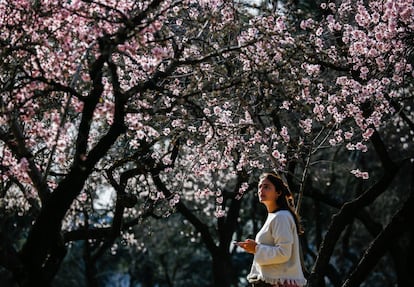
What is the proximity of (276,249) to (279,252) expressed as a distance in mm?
35

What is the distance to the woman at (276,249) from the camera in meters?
5.36

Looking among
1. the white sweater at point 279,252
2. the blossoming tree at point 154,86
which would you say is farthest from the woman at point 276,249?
the blossoming tree at point 154,86

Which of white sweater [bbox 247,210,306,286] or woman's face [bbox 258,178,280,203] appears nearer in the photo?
white sweater [bbox 247,210,306,286]

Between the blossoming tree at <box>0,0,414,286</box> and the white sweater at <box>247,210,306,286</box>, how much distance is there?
0.92 m

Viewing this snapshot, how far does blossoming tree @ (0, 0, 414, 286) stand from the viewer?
5871 millimetres

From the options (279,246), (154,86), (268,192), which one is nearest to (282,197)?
(268,192)

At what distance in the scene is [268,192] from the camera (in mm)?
5645

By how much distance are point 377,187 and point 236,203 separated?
378cm

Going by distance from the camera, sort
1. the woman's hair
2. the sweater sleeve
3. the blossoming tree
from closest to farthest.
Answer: the sweater sleeve → the woman's hair → the blossoming tree

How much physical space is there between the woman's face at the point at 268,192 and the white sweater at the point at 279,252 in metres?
0.14

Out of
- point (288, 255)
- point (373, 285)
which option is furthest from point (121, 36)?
point (373, 285)

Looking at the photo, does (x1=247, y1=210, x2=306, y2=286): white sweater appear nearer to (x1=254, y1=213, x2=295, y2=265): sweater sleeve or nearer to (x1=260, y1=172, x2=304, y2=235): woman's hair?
(x1=254, y1=213, x2=295, y2=265): sweater sleeve

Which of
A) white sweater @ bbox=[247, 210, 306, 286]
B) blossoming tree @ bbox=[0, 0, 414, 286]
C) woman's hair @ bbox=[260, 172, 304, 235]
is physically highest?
blossoming tree @ bbox=[0, 0, 414, 286]

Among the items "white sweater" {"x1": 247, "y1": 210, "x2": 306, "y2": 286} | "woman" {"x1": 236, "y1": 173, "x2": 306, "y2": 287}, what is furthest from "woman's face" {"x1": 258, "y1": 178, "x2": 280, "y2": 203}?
"white sweater" {"x1": 247, "y1": 210, "x2": 306, "y2": 286}
